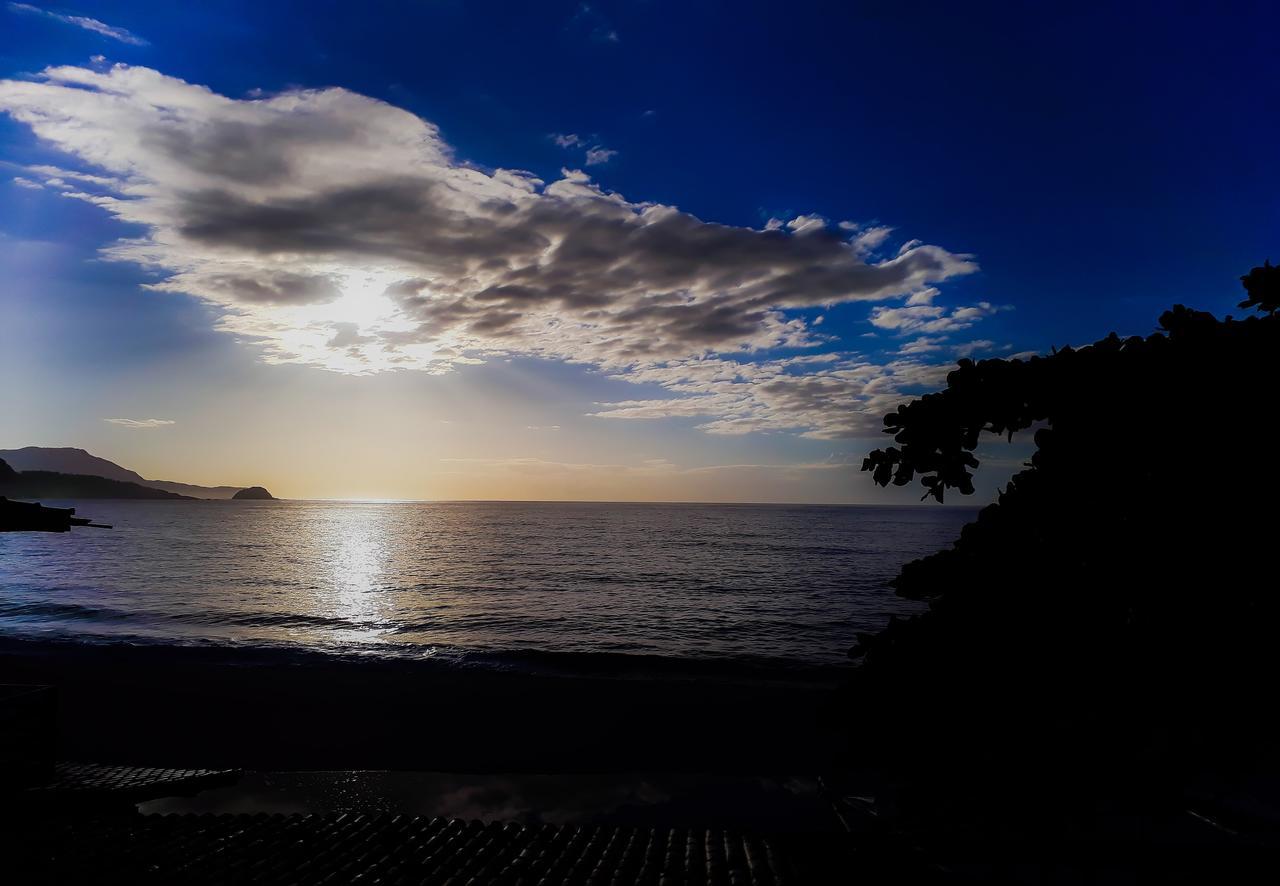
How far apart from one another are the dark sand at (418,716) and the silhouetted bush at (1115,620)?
39.9ft

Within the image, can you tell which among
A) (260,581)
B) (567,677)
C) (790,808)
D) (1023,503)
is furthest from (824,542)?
(1023,503)

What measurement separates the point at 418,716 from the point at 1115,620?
20.3 metres

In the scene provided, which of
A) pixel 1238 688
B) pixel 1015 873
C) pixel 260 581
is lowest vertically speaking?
pixel 260 581

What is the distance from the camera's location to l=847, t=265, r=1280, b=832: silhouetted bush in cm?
304

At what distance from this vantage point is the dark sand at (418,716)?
16766 millimetres

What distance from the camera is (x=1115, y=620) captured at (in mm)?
3195

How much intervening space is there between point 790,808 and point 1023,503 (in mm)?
13183

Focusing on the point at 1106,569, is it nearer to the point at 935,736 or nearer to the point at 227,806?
the point at 935,736

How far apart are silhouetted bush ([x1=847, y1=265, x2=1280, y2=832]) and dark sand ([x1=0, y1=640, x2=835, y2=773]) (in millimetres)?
12152

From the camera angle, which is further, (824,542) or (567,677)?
(824,542)

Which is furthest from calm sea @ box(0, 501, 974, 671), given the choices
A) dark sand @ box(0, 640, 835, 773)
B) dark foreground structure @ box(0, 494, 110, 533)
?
A: dark foreground structure @ box(0, 494, 110, 533)

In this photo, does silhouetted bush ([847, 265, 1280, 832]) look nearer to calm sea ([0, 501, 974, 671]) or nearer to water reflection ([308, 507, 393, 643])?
calm sea ([0, 501, 974, 671])

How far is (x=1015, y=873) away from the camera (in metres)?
8.77

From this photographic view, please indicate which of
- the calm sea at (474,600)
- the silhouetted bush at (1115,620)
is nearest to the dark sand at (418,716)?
the calm sea at (474,600)
